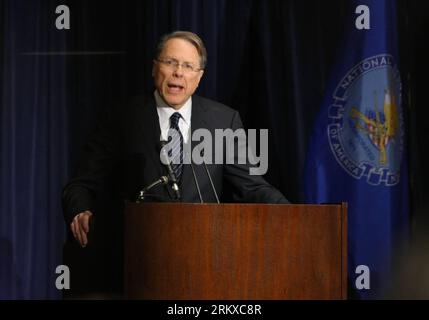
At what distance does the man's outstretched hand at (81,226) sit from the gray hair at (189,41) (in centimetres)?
104

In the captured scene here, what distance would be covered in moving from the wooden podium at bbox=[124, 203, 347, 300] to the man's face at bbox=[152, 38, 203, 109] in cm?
129

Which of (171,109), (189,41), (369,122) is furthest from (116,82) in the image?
(369,122)

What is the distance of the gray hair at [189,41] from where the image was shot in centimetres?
357

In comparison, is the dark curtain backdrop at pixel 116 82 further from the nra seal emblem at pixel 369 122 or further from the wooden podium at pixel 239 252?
the wooden podium at pixel 239 252

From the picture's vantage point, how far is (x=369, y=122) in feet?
12.6

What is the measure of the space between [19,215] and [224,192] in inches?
46.4

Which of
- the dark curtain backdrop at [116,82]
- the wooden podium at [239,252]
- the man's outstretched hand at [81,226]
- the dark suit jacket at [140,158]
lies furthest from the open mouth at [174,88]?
the wooden podium at [239,252]

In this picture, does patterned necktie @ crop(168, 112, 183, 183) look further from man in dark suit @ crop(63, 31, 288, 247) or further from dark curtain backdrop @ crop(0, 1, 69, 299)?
dark curtain backdrop @ crop(0, 1, 69, 299)

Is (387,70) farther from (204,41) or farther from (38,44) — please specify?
(38,44)

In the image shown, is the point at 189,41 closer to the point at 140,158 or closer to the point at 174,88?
the point at 174,88

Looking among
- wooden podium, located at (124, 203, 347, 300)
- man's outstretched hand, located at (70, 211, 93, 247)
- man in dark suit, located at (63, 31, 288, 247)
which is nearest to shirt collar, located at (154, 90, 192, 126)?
man in dark suit, located at (63, 31, 288, 247)

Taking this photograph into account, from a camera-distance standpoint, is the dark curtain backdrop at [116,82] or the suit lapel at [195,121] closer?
the suit lapel at [195,121]

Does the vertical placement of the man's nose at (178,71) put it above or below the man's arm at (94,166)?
above
